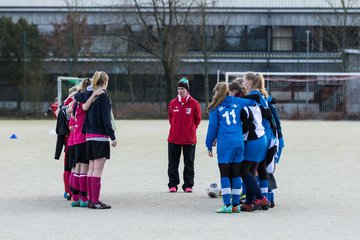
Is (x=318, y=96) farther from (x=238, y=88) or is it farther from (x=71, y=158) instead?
(x=238, y=88)

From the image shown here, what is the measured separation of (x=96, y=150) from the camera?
10688 millimetres

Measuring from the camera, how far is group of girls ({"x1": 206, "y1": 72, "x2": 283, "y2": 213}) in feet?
33.6

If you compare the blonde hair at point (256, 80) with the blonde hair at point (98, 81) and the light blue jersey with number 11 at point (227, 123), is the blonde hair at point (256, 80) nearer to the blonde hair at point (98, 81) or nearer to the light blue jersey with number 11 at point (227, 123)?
the light blue jersey with number 11 at point (227, 123)

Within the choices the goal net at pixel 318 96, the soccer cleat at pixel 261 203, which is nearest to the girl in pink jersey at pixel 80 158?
the soccer cleat at pixel 261 203

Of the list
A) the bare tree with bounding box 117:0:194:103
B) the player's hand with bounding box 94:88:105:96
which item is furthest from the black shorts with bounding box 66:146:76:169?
the bare tree with bounding box 117:0:194:103

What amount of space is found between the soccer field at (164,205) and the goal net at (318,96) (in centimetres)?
2672

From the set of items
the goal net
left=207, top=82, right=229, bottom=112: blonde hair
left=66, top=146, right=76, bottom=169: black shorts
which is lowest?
the goal net

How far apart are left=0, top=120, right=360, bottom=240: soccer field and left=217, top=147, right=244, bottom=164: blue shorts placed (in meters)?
0.66

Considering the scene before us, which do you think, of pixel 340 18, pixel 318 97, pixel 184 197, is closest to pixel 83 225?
pixel 184 197

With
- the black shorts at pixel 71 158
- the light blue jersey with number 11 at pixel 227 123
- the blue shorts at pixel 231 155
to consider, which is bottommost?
the black shorts at pixel 71 158

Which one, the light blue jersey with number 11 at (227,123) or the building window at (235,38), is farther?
the building window at (235,38)

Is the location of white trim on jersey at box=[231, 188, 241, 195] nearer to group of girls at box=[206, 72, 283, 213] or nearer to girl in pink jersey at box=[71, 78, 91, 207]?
group of girls at box=[206, 72, 283, 213]

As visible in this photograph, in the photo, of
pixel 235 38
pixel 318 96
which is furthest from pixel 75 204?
pixel 235 38

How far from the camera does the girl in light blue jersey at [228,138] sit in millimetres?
10219
